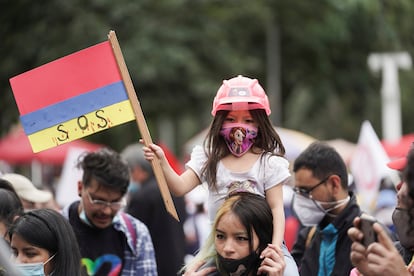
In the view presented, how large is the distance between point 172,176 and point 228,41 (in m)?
17.1

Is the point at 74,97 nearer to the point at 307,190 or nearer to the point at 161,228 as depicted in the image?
the point at 307,190

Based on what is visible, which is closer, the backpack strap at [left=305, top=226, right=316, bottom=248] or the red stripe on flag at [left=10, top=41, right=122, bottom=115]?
the red stripe on flag at [left=10, top=41, right=122, bottom=115]

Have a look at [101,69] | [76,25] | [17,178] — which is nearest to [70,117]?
[101,69]

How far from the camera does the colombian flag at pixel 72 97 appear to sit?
587cm

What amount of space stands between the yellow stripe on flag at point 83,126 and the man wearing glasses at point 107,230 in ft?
2.71

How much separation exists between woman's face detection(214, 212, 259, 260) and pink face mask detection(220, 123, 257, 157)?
0.50 m

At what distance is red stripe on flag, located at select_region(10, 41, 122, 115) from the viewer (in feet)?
19.5

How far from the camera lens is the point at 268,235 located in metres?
5.15

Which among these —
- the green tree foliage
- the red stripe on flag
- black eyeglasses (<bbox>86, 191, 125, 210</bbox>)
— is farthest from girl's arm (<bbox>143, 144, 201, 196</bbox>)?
the green tree foliage

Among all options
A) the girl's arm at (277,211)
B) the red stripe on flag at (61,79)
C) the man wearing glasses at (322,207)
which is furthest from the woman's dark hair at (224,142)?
the man wearing glasses at (322,207)

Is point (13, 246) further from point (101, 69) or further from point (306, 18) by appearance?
point (306, 18)

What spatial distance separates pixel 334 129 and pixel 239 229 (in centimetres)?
4082

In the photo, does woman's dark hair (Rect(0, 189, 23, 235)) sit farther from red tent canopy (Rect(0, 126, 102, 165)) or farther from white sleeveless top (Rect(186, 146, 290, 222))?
red tent canopy (Rect(0, 126, 102, 165))

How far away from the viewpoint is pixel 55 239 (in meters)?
5.22
